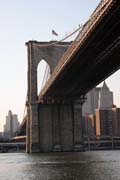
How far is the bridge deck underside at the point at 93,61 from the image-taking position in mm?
42375

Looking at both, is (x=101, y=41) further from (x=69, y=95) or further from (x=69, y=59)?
(x=69, y=95)

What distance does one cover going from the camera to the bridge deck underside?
4238cm

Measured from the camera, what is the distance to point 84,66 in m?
61.2

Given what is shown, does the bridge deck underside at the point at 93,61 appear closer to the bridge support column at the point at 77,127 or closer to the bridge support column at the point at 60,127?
the bridge support column at the point at 77,127

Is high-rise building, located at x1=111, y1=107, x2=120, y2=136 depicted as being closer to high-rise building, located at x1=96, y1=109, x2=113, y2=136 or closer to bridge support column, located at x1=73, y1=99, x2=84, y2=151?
high-rise building, located at x1=96, y1=109, x2=113, y2=136

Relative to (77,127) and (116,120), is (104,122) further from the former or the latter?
(77,127)

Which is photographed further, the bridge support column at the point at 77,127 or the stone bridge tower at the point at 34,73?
the bridge support column at the point at 77,127

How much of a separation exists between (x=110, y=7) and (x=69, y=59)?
826 inches

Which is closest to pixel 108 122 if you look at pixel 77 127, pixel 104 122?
pixel 104 122

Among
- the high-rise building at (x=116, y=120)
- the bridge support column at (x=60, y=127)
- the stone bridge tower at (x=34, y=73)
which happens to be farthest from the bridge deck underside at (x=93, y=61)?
the high-rise building at (x=116, y=120)

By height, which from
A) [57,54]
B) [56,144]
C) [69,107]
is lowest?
[56,144]

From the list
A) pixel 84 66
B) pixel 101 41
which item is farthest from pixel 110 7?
pixel 84 66

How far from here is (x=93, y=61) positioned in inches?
2315

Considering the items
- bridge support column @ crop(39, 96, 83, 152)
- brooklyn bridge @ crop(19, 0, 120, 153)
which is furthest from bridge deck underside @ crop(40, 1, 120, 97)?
bridge support column @ crop(39, 96, 83, 152)
